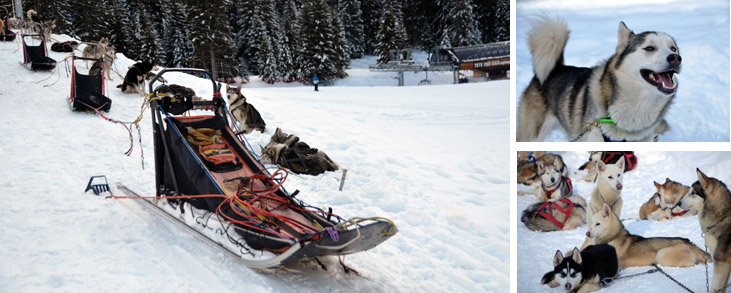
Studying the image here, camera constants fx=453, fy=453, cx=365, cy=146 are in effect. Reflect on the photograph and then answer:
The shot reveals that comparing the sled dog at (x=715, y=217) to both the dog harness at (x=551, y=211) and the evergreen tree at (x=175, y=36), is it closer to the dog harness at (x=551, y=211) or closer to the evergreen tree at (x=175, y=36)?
the dog harness at (x=551, y=211)

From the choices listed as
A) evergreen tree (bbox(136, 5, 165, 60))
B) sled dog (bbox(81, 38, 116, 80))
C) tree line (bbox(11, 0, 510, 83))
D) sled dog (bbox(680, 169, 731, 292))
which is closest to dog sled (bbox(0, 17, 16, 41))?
sled dog (bbox(81, 38, 116, 80))

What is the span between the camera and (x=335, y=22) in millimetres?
31047

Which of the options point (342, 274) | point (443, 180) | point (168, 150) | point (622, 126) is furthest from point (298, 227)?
point (443, 180)

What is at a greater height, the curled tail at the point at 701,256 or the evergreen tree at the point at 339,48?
the evergreen tree at the point at 339,48

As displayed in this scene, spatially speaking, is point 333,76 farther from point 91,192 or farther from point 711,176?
point 711,176

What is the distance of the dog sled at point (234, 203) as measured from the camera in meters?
2.79

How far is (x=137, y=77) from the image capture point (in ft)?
30.4

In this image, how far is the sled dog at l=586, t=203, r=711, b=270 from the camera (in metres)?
1.54

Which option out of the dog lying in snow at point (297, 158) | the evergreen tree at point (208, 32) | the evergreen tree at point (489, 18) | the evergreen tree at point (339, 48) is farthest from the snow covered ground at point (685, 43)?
the evergreen tree at point (339, 48)

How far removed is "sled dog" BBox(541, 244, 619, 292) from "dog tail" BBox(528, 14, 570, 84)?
0.65 meters

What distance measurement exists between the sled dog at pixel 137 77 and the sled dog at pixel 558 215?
30.0 ft

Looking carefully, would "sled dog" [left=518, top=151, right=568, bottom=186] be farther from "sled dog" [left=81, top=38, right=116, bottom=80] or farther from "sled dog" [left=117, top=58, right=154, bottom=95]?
"sled dog" [left=81, top=38, right=116, bottom=80]

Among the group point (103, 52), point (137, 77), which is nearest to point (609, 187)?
point (137, 77)

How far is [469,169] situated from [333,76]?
2415 centimetres
